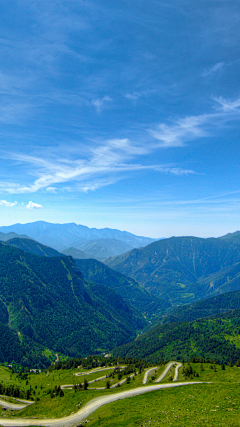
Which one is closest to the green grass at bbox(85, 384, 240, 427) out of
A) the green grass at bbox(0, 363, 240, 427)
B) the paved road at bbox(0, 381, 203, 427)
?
the green grass at bbox(0, 363, 240, 427)

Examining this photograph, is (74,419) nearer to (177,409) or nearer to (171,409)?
(171,409)

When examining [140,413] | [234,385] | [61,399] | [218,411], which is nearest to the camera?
[218,411]

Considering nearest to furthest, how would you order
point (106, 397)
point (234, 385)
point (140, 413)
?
point (140, 413), point (234, 385), point (106, 397)

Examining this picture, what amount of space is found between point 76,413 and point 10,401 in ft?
287

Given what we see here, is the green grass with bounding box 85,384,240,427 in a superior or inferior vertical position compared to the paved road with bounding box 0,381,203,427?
superior

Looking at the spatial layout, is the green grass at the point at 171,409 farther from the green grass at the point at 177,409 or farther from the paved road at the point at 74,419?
the paved road at the point at 74,419

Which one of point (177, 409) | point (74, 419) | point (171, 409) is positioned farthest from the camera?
point (74, 419)

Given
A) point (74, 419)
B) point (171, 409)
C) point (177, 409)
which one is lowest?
point (74, 419)

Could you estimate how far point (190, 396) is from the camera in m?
73.6

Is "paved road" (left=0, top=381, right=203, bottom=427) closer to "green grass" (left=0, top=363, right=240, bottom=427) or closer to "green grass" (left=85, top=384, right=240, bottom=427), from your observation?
"green grass" (left=0, top=363, right=240, bottom=427)

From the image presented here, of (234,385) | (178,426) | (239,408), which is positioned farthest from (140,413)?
(234,385)

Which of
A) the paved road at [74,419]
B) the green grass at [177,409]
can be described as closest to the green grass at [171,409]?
the green grass at [177,409]

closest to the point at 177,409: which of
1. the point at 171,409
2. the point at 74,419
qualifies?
the point at 171,409

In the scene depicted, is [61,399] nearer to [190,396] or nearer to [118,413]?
[118,413]
